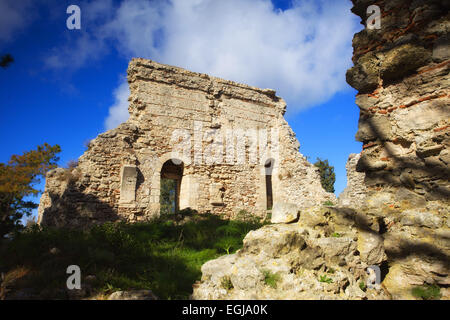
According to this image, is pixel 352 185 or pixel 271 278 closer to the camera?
pixel 271 278

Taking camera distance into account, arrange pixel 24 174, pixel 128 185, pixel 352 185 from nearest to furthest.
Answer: pixel 128 185 → pixel 352 185 → pixel 24 174

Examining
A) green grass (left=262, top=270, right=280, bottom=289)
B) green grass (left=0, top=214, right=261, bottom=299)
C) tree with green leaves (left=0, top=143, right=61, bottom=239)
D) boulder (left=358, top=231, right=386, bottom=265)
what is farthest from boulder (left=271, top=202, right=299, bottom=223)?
tree with green leaves (left=0, top=143, right=61, bottom=239)

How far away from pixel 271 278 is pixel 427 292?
159cm

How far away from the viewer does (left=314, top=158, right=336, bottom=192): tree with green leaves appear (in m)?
26.8

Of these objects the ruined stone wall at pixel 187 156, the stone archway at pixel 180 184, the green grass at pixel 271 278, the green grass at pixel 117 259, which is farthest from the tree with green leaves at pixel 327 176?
the green grass at pixel 271 278

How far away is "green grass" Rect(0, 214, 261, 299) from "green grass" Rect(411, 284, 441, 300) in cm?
245

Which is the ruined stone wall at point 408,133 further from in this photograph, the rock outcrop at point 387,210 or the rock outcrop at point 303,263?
the rock outcrop at point 303,263

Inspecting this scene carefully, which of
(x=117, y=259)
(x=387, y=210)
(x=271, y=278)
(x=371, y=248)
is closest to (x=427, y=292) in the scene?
(x=371, y=248)

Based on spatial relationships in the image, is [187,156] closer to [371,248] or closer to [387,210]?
[387,210]

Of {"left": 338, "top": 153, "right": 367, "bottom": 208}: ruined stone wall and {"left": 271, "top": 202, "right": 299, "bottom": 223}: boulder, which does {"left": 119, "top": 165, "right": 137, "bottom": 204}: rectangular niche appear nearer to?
{"left": 271, "top": 202, "right": 299, "bottom": 223}: boulder

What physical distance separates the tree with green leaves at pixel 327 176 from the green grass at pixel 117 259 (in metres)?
21.9

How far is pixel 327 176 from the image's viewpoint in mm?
27484

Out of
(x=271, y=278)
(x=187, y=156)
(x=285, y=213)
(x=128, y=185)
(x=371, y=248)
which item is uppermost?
(x=187, y=156)
